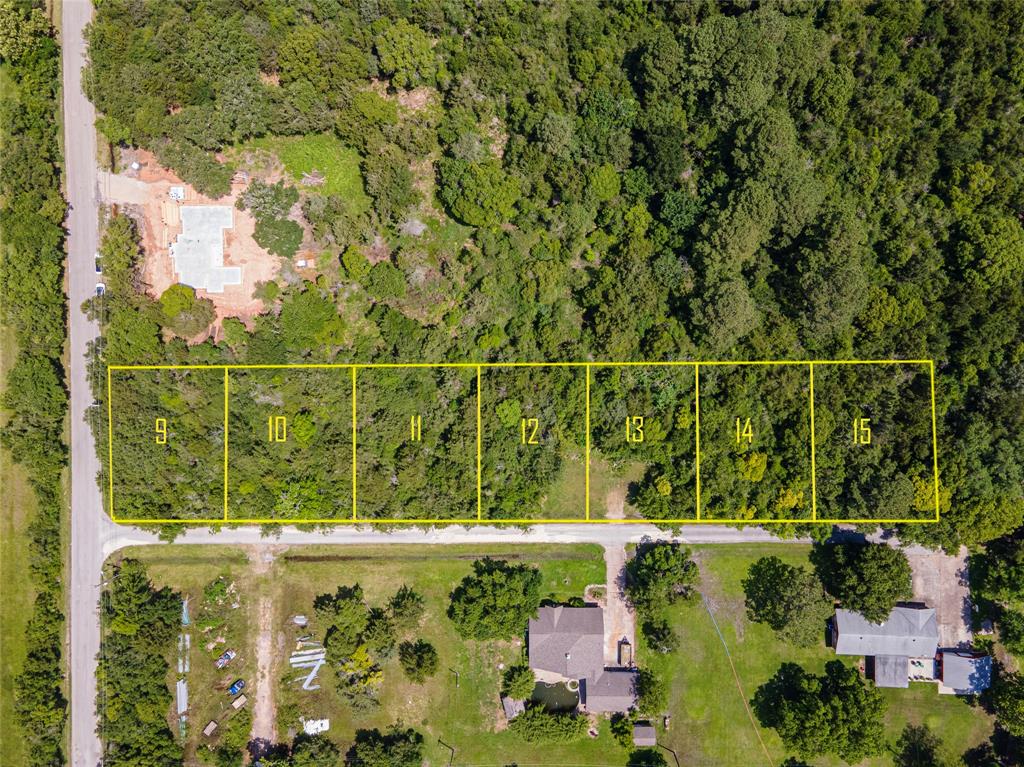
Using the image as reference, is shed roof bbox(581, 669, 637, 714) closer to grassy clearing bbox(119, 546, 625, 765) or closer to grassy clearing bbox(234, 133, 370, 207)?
grassy clearing bbox(119, 546, 625, 765)

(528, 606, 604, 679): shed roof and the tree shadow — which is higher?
(528, 606, 604, 679): shed roof

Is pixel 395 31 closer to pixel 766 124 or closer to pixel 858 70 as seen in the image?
pixel 766 124

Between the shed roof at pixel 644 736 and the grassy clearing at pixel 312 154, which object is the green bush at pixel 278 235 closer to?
the grassy clearing at pixel 312 154

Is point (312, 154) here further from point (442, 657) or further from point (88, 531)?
point (442, 657)

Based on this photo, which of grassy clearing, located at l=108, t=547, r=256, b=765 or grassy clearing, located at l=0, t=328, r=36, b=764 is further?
grassy clearing, located at l=108, t=547, r=256, b=765

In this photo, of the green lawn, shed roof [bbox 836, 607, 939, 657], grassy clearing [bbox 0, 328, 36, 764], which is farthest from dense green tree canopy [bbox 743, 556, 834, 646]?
grassy clearing [bbox 0, 328, 36, 764]

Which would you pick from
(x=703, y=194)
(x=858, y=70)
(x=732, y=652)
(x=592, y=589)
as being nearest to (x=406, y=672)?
(x=592, y=589)
